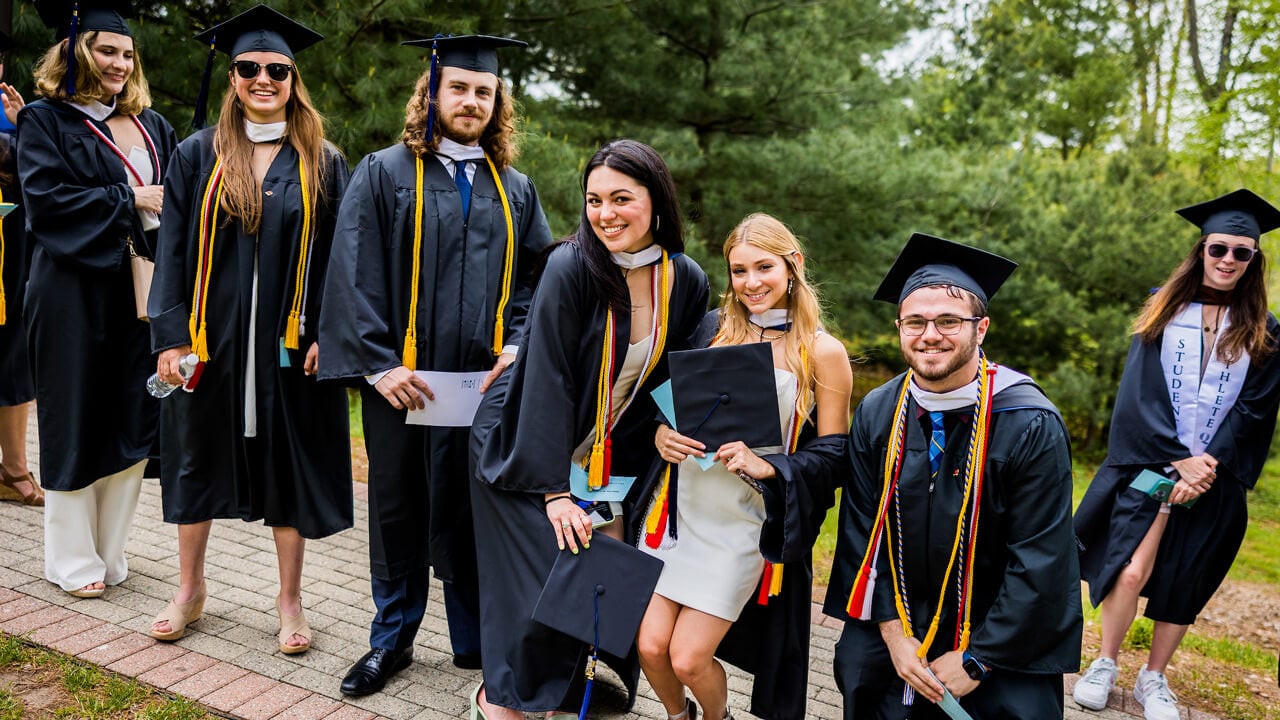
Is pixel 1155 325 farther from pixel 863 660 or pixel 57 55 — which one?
pixel 57 55

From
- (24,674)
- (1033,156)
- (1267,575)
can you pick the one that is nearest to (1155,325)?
(24,674)

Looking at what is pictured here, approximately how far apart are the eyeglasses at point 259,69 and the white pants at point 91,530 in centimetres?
206

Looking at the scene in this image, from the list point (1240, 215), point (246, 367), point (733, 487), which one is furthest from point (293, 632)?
point (1240, 215)

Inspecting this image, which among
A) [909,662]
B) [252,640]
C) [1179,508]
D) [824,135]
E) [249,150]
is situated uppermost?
[824,135]

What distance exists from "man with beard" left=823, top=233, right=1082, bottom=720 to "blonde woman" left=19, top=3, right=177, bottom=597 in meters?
3.42

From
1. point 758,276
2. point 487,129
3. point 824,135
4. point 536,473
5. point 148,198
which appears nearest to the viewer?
point 536,473

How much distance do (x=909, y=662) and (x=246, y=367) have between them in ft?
9.17

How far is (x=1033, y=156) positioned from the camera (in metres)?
14.1

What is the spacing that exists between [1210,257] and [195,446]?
14.6 feet

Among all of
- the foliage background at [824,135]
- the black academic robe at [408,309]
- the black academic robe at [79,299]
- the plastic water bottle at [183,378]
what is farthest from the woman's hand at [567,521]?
the foliage background at [824,135]

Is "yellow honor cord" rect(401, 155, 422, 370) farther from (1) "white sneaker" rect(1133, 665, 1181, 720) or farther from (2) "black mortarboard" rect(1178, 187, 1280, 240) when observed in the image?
(1) "white sneaker" rect(1133, 665, 1181, 720)

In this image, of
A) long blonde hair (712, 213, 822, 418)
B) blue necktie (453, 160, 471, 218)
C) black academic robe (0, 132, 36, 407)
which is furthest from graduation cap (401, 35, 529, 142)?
black academic robe (0, 132, 36, 407)

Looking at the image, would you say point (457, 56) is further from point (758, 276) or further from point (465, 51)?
point (758, 276)

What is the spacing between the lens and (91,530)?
4555mm
